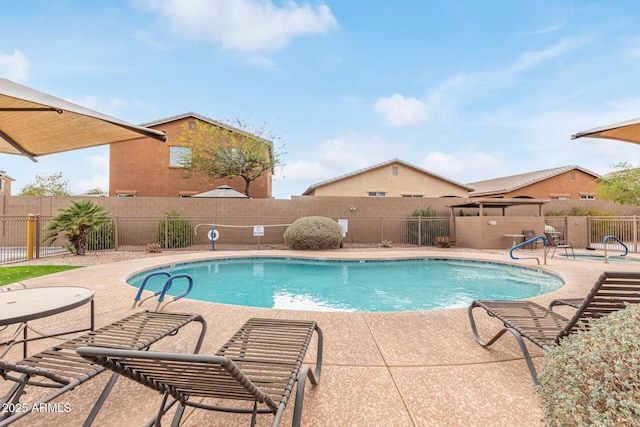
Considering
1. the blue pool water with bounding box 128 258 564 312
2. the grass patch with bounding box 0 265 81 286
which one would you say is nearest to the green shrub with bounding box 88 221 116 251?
the grass patch with bounding box 0 265 81 286

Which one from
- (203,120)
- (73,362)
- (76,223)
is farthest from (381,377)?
(203,120)

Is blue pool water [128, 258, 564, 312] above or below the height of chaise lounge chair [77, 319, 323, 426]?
below

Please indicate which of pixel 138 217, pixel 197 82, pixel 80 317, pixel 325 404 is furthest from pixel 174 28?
pixel 325 404

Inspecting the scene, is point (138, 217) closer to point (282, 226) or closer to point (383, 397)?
point (282, 226)

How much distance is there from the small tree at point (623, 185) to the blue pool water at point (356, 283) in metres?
15.5

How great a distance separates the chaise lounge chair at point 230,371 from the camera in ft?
4.09

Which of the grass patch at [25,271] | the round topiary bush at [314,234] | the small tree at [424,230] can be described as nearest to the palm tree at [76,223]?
the grass patch at [25,271]

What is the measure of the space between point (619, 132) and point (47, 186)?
35997 mm

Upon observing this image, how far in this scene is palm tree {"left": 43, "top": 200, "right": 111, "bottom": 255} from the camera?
9852 millimetres

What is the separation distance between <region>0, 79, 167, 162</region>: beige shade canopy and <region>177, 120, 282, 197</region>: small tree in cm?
1299

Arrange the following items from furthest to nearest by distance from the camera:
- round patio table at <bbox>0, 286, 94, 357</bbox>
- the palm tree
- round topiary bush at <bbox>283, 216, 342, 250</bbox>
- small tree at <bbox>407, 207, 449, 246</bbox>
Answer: small tree at <bbox>407, 207, 449, 246</bbox> → round topiary bush at <bbox>283, 216, 342, 250</bbox> → the palm tree → round patio table at <bbox>0, 286, 94, 357</bbox>

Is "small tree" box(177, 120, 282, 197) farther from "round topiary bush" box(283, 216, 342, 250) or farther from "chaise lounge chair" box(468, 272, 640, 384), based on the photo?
"chaise lounge chair" box(468, 272, 640, 384)

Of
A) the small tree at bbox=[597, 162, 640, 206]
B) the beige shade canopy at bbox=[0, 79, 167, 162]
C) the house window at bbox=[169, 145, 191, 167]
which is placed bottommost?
the beige shade canopy at bbox=[0, 79, 167, 162]

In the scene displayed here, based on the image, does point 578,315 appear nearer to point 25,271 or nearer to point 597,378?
point 597,378
